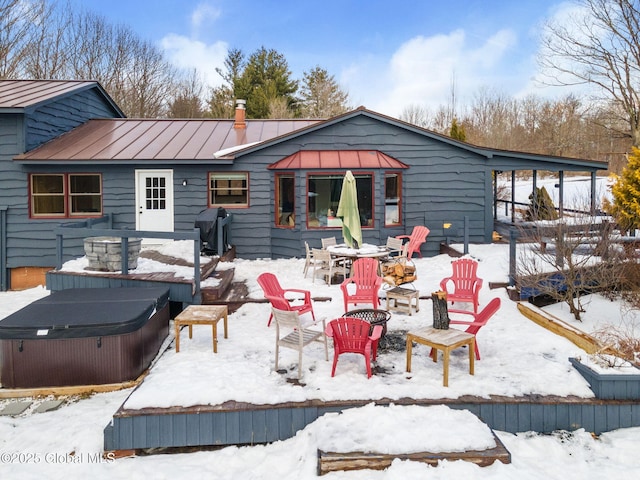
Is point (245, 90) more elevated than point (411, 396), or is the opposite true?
point (245, 90)

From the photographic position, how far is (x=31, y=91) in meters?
A: 11.9

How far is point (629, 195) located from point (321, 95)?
22.6 metres

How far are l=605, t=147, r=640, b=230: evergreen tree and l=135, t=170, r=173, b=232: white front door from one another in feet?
32.1

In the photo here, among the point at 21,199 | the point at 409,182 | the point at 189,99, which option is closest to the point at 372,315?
the point at 409,182

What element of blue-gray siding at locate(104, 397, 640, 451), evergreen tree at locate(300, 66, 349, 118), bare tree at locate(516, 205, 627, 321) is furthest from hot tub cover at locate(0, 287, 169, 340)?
evergreen tree at locate(300, 66, 349, 118)

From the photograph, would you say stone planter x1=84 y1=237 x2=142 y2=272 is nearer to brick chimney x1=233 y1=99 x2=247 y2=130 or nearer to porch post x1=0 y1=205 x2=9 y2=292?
porch post x1=0 y1=205 x2=9 y2=292

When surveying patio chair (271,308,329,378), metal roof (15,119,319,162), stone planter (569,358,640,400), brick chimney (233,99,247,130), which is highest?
brick chimney (233,99,247,130)

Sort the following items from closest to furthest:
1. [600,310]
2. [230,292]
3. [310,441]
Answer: [310,441]
[600,310]
[230,292]

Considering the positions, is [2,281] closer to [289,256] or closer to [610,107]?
[289,256]

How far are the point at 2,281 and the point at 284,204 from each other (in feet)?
23.2

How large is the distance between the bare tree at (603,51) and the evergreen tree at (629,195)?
12929 mm

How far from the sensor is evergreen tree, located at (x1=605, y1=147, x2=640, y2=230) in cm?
866

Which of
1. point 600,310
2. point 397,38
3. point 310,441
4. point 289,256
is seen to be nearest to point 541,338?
point 600,310

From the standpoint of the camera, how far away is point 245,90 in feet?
93.4
